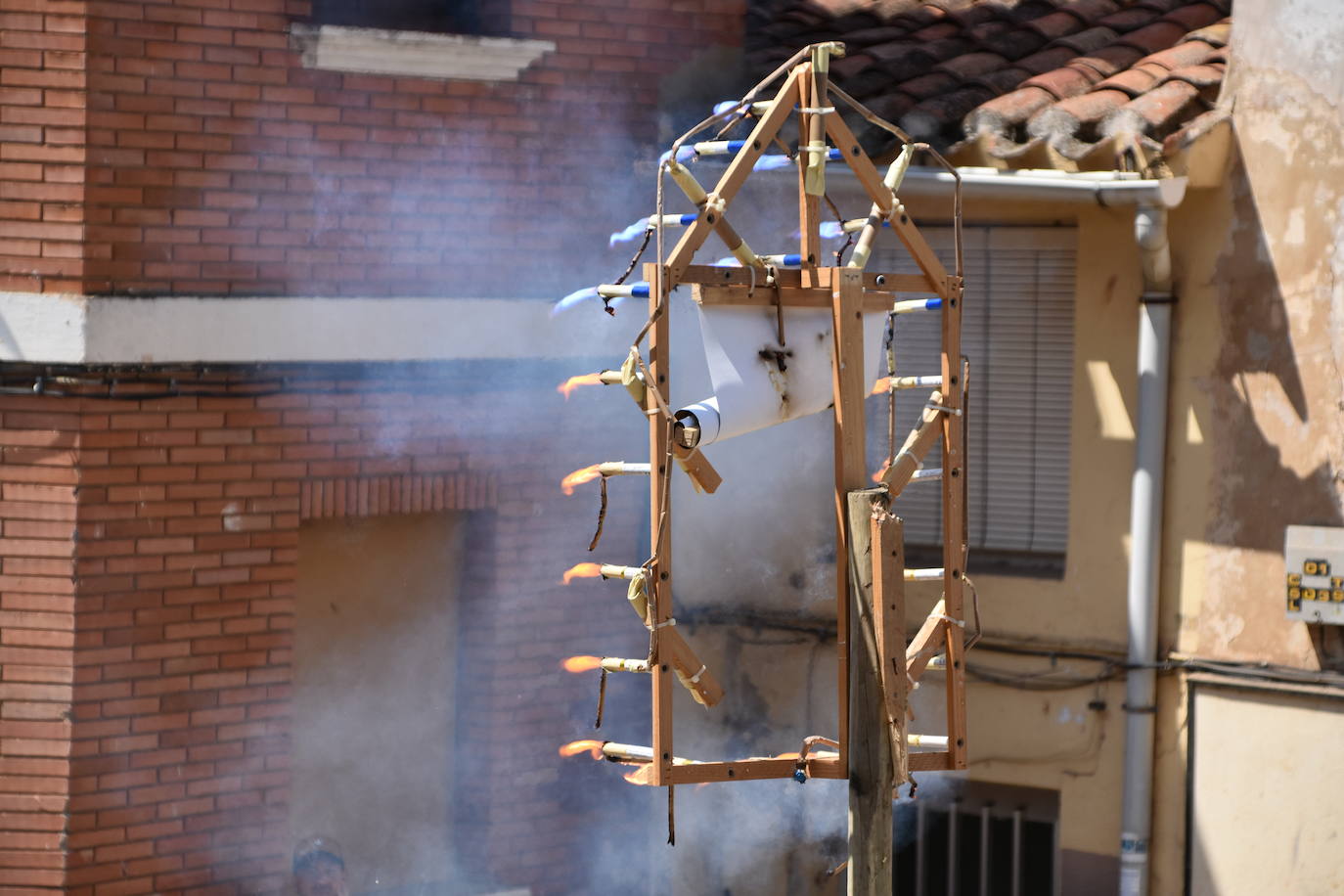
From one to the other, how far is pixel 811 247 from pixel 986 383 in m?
2.84

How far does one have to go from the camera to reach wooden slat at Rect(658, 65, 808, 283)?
4.38 metres

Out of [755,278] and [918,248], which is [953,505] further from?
[755,278]

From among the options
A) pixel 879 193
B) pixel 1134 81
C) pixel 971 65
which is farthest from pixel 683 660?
pixel 971 65

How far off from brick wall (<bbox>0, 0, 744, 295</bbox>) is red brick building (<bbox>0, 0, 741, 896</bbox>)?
1 centimetres

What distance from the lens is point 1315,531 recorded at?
640 centimetres

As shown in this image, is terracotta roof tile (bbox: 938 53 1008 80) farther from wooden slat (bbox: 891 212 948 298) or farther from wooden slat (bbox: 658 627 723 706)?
wooden slat (bbox: 658 627 723 706)

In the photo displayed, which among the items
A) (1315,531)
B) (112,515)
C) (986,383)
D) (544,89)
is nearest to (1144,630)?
(1315,531)

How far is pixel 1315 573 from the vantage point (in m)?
6.36

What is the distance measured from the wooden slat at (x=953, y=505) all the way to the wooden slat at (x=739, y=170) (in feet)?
2.61

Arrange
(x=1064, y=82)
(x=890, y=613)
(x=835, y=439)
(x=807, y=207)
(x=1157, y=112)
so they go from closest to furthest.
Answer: (x=890, y=613) → (x=835, y=439) → (x=807, y=207) → (x=1157, y=112) → (x=1064, y=82)

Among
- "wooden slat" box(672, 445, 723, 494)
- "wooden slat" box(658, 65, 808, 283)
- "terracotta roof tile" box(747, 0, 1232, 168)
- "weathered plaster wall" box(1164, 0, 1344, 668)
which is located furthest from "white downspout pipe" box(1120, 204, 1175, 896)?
"wooden slat" box(672, 445, 723, 494)

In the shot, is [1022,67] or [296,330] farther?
[1022,67]

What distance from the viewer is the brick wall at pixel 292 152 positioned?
20.6 feet

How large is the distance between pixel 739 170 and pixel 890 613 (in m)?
1.37
